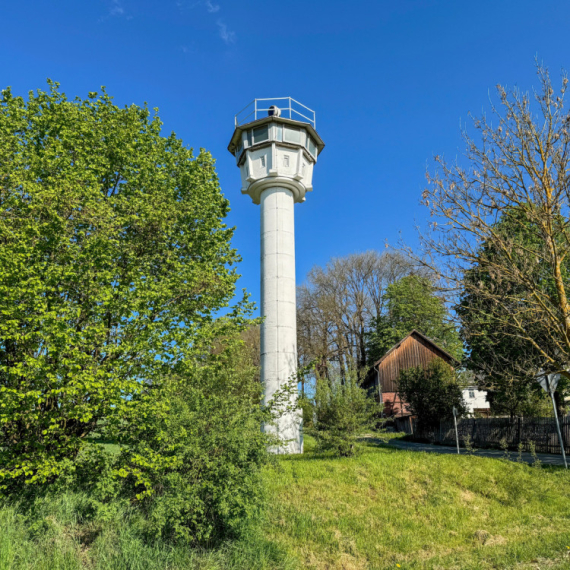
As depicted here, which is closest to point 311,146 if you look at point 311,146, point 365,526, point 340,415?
point 311,146

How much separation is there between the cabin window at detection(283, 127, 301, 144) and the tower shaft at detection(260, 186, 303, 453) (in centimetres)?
228

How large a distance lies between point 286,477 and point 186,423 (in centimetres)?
510

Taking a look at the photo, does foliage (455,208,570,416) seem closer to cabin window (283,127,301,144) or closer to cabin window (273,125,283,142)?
cabin window (283,127,301,144)

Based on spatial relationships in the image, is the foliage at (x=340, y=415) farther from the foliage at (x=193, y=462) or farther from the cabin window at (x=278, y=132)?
the cabin window at (x=278, y=132)

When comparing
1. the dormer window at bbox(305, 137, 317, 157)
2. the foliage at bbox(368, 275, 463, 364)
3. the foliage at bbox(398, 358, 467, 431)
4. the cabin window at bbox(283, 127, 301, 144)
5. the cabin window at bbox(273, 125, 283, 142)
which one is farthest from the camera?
the foliage at bbox(368, 275, 463, 364)

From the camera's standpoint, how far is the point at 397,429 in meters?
35.2

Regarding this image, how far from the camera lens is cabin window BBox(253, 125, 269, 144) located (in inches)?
797

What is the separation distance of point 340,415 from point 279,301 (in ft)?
Result: 19.3

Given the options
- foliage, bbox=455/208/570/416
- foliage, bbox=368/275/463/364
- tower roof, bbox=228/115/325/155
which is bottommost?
foliage, bbox=455/208/570/416

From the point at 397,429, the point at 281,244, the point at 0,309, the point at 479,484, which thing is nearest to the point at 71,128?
the point at 0,309

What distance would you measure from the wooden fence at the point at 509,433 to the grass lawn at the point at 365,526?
20.6 feet

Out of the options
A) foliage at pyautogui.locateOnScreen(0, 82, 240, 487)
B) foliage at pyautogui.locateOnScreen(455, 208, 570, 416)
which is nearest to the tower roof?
foliage at pyautogui.locateOnScreen(0, 82, 240, 487)

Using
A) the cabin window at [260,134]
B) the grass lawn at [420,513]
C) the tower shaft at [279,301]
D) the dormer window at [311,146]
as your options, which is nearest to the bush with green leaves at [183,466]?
the grass lawn at [420,513]

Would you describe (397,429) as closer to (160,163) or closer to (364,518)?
(364,518)
